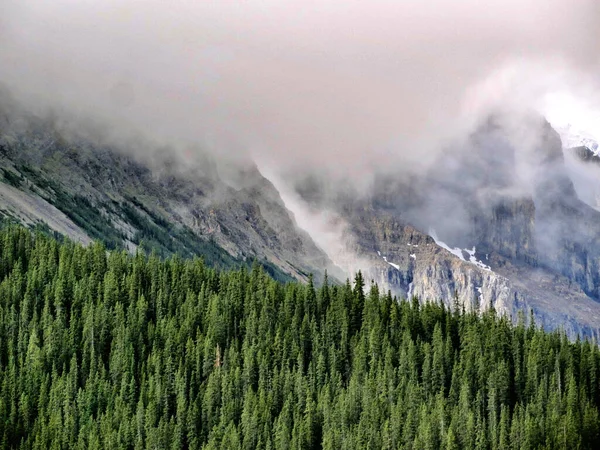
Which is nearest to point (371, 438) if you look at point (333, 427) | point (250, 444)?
point (333, 427)

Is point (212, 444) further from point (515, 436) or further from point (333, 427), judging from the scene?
point (515, 436)

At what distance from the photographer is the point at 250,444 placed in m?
199

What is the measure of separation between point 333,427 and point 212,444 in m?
20.3

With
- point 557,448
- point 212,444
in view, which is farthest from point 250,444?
point 557,448

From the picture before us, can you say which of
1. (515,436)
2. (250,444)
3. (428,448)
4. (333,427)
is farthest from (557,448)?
(250,444)

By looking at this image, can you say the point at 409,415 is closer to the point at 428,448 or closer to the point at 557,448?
the point at 428,448

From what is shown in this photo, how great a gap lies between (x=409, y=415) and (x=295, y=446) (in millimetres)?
19693

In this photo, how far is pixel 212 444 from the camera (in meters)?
199

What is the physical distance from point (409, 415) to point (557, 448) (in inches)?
962

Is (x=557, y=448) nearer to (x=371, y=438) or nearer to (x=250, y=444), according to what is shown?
(x=371, y=438)

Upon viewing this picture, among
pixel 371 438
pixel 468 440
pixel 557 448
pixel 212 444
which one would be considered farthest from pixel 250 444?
pixel 557 448

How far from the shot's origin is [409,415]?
200 m

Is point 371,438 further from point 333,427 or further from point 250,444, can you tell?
point 250,444

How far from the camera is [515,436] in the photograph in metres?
197
